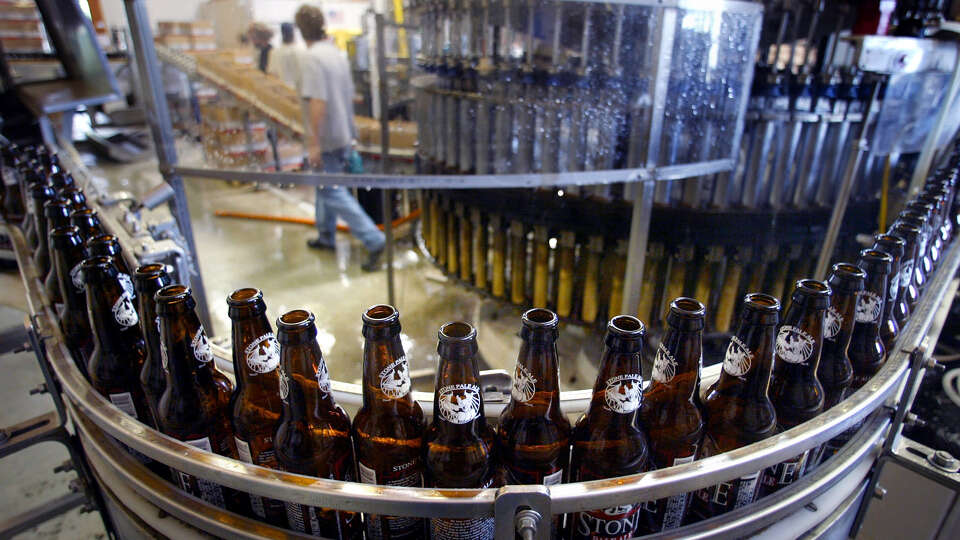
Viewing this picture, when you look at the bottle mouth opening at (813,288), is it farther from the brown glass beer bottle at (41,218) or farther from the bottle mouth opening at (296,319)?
the brown glass beer bottle at (41,218)

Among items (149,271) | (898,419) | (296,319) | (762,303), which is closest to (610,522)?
(762,303)

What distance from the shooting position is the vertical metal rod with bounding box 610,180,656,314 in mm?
1946

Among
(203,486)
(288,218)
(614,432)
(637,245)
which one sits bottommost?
(288,218)

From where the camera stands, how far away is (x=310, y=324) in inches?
24.9

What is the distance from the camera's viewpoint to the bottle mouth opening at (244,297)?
659 millimetres

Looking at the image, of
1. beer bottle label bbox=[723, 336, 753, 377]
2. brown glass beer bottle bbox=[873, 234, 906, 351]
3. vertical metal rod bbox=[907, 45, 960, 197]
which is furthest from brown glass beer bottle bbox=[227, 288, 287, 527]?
vertical metal rod bbox=[907, 45, 960, 197]

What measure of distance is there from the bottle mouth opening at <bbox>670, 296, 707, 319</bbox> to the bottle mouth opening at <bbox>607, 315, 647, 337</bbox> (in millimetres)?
57

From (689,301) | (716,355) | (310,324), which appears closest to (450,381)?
(310,324)

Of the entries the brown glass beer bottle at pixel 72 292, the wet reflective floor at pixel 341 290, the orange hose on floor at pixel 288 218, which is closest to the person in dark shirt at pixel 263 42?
the wet reflective floor at pixel 341 290

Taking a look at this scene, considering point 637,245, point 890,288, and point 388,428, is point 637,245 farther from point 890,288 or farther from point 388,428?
point 388,428

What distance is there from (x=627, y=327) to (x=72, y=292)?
0.93 meters

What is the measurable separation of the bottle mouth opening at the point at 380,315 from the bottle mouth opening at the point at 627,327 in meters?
0.24

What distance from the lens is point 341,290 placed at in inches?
138

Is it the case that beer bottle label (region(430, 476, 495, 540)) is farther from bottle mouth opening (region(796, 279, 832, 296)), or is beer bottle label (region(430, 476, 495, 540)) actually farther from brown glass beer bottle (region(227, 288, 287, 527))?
bottle mouth opening (region(796, 279, 832, 296))
